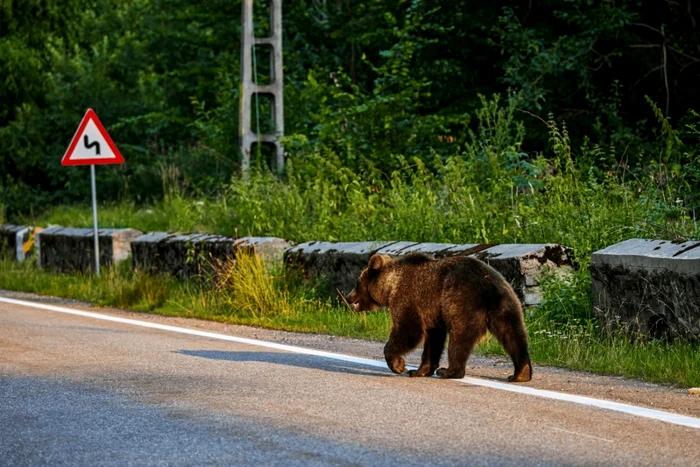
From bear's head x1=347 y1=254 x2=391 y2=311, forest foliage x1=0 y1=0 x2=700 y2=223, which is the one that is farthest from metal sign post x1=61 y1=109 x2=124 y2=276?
bear's head x1=347 y1=254 x2=391 y2=311

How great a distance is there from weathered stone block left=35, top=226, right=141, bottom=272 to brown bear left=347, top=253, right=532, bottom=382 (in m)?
10.4

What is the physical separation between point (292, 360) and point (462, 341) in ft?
6.46

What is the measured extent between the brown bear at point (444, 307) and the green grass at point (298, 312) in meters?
1.09

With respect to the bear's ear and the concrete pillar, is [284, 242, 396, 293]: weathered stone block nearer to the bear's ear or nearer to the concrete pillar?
the bear's ear

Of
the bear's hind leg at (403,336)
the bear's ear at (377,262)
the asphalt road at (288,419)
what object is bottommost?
the asphalt road at (288,419)

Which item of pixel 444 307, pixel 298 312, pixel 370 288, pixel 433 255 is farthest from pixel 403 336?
pixel 298 312

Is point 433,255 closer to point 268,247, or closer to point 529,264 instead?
point 529,264

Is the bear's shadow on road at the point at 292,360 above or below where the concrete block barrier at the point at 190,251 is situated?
below

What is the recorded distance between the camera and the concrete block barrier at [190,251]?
1425cm

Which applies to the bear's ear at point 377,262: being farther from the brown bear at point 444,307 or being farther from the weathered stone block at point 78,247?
the weathered stone block at point 78,247

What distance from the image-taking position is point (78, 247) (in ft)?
64.0

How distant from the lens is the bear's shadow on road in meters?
8.70

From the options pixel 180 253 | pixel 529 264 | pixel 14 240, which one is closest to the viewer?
pixel 529 264

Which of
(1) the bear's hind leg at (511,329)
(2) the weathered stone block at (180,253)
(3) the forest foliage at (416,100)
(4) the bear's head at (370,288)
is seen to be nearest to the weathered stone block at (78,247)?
(2) the weathered stone block at (180,253)
